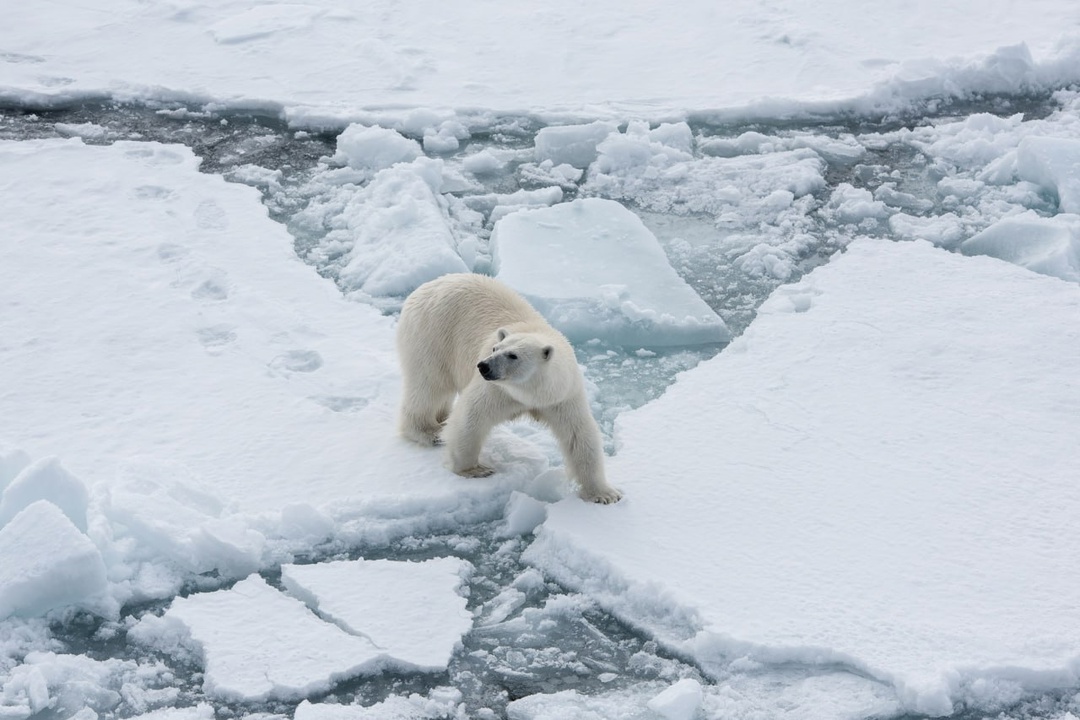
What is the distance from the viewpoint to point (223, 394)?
15.6ft

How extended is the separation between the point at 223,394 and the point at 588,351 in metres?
1.62

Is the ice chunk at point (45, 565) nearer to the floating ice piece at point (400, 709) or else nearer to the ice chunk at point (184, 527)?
the ice chunk at point (184, 527)

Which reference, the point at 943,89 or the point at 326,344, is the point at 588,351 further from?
the point at 943,89

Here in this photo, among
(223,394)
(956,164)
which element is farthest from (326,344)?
(956,164)

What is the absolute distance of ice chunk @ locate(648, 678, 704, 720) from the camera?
10.5 feet

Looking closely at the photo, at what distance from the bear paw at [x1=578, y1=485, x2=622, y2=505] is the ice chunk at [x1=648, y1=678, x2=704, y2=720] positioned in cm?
95

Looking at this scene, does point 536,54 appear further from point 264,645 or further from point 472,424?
point 264,645

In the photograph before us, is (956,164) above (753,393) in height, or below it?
above

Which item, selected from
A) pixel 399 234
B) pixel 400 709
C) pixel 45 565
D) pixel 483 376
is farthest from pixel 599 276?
pixel 45 565

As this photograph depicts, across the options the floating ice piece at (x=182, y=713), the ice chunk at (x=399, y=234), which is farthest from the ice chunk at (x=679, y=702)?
the ice chunk at (x=399, y=234)

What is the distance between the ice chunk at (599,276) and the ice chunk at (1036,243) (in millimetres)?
1769

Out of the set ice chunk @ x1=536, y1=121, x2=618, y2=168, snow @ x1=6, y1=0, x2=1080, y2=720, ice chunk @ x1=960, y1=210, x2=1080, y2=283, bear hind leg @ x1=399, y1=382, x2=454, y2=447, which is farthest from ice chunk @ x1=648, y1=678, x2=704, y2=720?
ice chunk @ x1=536, y1=121, x2=618, y2=168

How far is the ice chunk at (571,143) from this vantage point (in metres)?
7.22

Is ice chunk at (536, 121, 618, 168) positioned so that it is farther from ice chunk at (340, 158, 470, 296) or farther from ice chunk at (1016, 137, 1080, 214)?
ice chunk at (1016, 137, 1080, 214)
